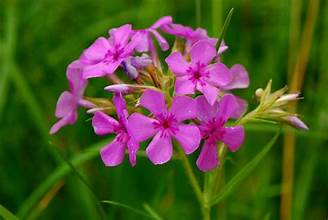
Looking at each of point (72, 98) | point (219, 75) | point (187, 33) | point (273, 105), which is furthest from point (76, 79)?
point (273, 105)

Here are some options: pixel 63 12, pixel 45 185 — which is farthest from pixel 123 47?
pixel 63 12

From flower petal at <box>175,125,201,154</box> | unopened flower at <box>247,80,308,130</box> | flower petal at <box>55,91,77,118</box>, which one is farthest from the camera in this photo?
flower petal at <box>55,91,77,118</box>

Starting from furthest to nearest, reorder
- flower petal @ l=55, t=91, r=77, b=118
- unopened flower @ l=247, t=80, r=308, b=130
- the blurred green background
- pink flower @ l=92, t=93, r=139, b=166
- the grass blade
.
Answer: the grass blade < the blurred green background < flower petal @ l=55, t=91, r=77, b=118 < unopened flower @ l=247, t=80, r=308, b=130 < pink flower @ l=92, t=93, r=139, b=166

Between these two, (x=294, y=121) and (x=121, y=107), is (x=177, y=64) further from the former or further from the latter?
(x=294, y=121)

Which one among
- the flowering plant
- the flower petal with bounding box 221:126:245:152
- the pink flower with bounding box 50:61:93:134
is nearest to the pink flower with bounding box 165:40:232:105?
the flowering plant

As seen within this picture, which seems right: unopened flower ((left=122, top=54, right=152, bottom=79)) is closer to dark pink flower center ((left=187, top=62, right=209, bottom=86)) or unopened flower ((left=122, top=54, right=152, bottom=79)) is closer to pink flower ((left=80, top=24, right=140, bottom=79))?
pink flower ((left=80, top=24, right=140, bottom=79))

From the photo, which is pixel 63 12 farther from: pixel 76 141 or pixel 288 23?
pixel 288 23

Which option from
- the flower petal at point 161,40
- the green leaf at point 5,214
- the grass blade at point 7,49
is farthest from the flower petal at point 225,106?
the grass blade at point 7,49
